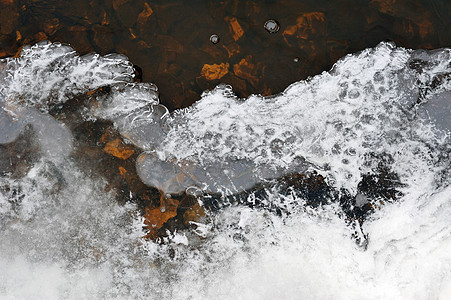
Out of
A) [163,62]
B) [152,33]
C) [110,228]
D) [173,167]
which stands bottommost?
[110,228]

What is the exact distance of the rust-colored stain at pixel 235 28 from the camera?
247 centimetres

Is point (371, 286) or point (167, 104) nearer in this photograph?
point (371, 286)

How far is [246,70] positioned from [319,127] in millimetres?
724

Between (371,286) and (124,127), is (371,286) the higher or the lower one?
the lower one

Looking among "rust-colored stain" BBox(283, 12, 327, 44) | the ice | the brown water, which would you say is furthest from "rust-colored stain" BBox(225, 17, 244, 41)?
the ice

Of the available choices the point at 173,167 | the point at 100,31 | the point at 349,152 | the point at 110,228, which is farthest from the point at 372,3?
the point at 110,228

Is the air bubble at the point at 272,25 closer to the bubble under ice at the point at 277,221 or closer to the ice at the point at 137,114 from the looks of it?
the bubble under ice at the point at 277,221

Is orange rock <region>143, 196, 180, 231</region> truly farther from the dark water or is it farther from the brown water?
the brown water

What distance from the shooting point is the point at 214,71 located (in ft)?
8.25

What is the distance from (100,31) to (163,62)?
22.1 inches

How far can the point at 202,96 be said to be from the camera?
2508 mm

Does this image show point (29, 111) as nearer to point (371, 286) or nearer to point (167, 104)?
point (167, 104)

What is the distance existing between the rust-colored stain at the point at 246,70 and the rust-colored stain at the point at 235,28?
0.60 ft

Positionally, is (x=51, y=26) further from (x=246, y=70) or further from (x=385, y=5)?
(x=385, y=5)
